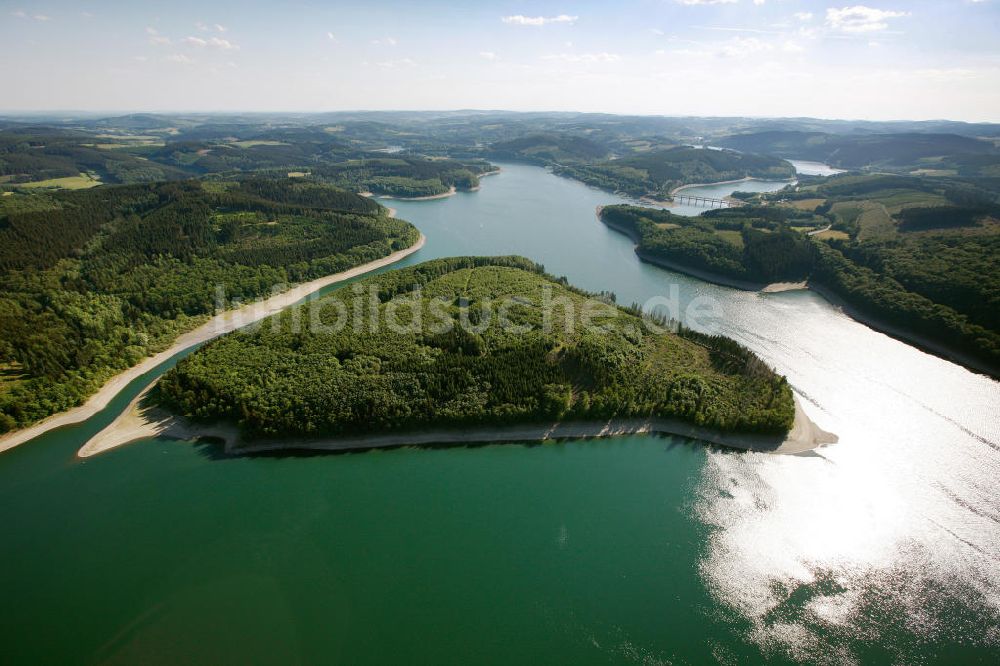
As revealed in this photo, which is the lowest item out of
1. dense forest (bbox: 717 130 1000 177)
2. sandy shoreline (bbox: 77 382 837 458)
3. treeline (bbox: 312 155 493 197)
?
sandy shoreline (bbox: 77 382 837 458)

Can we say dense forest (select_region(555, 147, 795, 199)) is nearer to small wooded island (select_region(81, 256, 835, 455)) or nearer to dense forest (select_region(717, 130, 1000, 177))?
dense forest (select_region(717, 130, 1000, 177))

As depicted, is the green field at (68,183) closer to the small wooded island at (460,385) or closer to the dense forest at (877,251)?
the small wooded island at (460,385)

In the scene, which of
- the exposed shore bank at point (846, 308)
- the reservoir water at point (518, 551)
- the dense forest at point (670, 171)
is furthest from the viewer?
the dense forest at point (670, 171)

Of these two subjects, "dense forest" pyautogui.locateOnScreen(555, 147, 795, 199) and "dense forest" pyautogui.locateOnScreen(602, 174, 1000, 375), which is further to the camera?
"dense forest" pyautogui.locateOnScreen(555, 147, 795, 199)

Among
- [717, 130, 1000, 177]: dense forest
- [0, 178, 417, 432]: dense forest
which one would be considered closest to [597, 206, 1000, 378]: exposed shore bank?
[0, 178, 417, 432]: dense forest

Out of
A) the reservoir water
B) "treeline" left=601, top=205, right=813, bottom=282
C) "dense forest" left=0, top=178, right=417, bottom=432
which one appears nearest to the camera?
the reservoir water

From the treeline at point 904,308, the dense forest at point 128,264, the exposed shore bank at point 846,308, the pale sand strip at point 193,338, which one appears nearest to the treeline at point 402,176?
the dense forest at point 128,264
